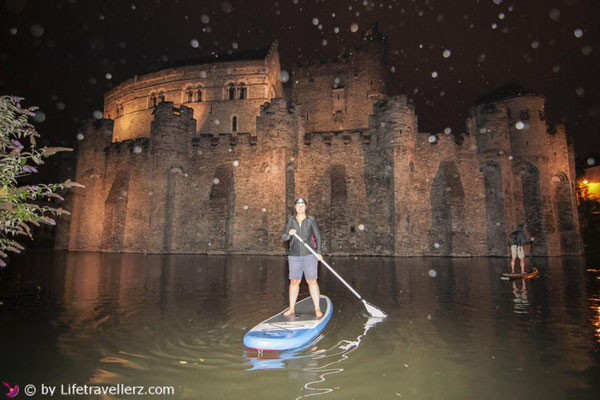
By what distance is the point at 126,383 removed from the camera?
2773mm

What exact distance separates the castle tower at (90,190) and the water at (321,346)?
67.4 feet

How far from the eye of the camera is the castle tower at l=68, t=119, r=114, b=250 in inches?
995

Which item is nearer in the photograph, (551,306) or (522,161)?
(551,306)

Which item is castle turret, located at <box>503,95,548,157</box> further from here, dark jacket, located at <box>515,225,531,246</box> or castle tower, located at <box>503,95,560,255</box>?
dark jacket, located at <box>515,225,531,246</box>

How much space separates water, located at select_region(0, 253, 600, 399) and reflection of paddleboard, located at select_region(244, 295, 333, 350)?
12cm

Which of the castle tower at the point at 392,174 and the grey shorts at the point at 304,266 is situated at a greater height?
the castle tower at the point at 392,174

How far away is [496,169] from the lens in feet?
69.7

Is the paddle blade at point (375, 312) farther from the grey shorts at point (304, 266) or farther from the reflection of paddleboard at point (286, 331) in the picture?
the grey shorts at point (304, 266)

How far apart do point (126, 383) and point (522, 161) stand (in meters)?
26.0

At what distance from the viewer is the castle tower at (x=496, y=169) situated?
67.7ft

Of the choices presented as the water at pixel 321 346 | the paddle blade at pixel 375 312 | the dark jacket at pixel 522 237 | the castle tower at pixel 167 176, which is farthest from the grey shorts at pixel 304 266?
the castle tower at pixel 167 176

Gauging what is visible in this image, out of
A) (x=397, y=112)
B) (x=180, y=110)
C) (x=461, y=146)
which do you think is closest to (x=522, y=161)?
(x=461, y=146)

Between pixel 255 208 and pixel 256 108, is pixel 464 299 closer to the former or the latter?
pixel 255 208

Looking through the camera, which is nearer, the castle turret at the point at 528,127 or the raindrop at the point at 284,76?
the castle turret at the point at 528,127
